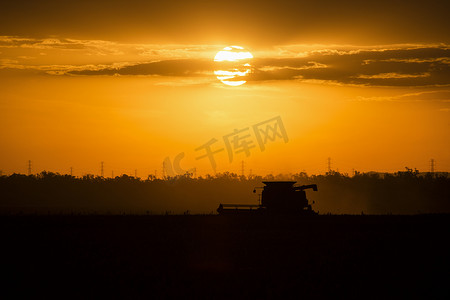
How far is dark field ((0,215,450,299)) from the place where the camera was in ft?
66.8

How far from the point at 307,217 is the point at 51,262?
26.9 metres

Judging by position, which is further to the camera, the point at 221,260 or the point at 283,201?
the point at 283,201

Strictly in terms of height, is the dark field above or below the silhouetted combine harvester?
above

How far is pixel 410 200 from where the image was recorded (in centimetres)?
19562

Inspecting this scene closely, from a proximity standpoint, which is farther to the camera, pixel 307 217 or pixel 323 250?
pixel 307 217

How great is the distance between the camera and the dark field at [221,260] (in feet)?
66.8

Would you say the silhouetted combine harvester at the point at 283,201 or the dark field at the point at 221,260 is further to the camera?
the silhouetted combine harvester at the point at 283,201

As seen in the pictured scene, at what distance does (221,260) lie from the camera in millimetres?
26375

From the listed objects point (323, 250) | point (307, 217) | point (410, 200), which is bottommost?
point (410, 200)

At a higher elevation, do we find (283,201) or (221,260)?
(221,260)

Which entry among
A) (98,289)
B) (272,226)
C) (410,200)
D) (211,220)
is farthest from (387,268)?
(410,200)

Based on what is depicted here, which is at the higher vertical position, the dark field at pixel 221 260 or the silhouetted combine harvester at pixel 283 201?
the dark field at pixel 221 260

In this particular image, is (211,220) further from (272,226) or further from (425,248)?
(425,248)

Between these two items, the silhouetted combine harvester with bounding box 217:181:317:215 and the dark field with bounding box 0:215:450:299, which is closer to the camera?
the dark field with bounding box 0:215:450:299
